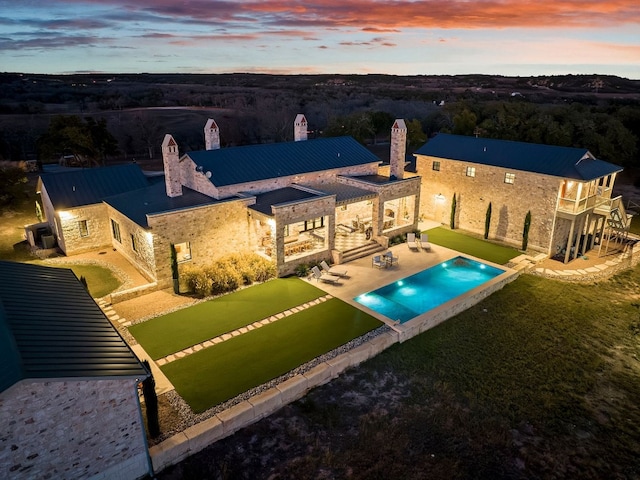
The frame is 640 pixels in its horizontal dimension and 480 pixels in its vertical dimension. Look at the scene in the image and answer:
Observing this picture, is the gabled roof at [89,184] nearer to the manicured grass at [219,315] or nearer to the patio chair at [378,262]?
the manicured grass at [219,315]

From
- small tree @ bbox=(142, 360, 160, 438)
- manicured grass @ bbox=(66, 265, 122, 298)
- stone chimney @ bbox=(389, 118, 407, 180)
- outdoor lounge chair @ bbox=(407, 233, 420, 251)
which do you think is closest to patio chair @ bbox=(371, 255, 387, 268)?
outdoor lounge chair @ bbox=(407, 233, 420, 251)

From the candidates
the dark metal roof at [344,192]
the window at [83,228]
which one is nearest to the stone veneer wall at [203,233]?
the dark metal roof at [344,192]

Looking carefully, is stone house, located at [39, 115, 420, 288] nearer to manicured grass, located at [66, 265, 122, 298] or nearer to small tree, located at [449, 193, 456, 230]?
manicured grass, located at [66, 265, 122, 298]

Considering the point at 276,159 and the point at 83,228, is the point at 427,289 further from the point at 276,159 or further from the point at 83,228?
the point at 83,228

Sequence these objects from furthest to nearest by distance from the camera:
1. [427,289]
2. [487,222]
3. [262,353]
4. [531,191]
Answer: [487,222] → [531,191] → [427,289] → [262,353]

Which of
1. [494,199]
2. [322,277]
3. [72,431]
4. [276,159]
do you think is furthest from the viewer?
[494,199]

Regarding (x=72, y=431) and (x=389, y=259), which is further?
(x=389, y=259)

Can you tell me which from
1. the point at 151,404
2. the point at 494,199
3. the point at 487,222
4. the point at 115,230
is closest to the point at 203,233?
the point at 115,230
